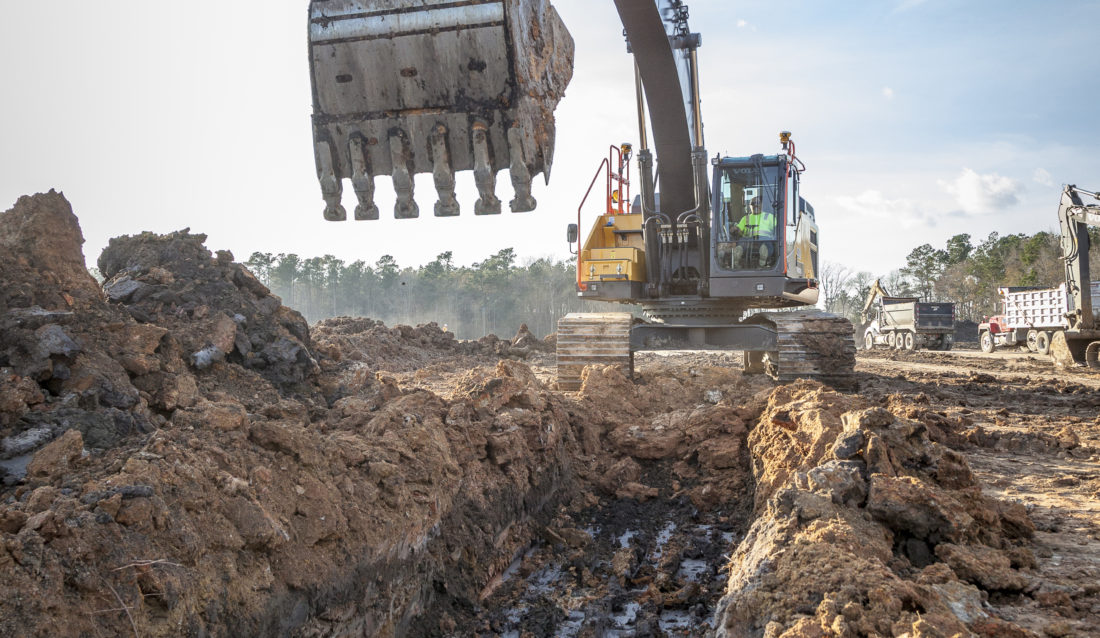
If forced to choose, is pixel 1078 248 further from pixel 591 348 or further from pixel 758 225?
pixel 591 348

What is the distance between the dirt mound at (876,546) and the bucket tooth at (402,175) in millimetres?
3406

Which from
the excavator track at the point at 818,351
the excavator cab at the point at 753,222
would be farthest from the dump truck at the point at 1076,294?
the excavator cab at the point at 753,222

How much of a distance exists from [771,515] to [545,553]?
5.70 feet

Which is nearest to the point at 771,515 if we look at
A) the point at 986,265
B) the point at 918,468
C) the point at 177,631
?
the point at 918,468

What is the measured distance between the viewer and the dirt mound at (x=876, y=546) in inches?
108

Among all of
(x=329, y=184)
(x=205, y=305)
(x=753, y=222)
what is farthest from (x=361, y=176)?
(x=753, y=222)

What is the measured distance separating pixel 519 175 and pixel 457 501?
8.58 ft

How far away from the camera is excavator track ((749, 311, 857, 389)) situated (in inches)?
385

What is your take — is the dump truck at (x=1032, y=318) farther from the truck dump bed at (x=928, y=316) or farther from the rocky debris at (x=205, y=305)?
the rocky debris at (x=205, y=305)

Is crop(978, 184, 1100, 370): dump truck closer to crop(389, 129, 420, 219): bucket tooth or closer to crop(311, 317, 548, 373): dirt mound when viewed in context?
crop(311, 317, 548, 373): dirt mound

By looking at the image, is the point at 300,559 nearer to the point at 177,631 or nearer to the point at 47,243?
the point at 177,631

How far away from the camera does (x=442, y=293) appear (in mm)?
53031

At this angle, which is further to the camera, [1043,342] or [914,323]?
[914,323]

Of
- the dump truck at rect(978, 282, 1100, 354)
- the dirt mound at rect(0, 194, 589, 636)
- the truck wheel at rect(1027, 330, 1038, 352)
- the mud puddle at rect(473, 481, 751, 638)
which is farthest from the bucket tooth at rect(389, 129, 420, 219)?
the truck wheel at rect(1027, 330, 1038, 352)
